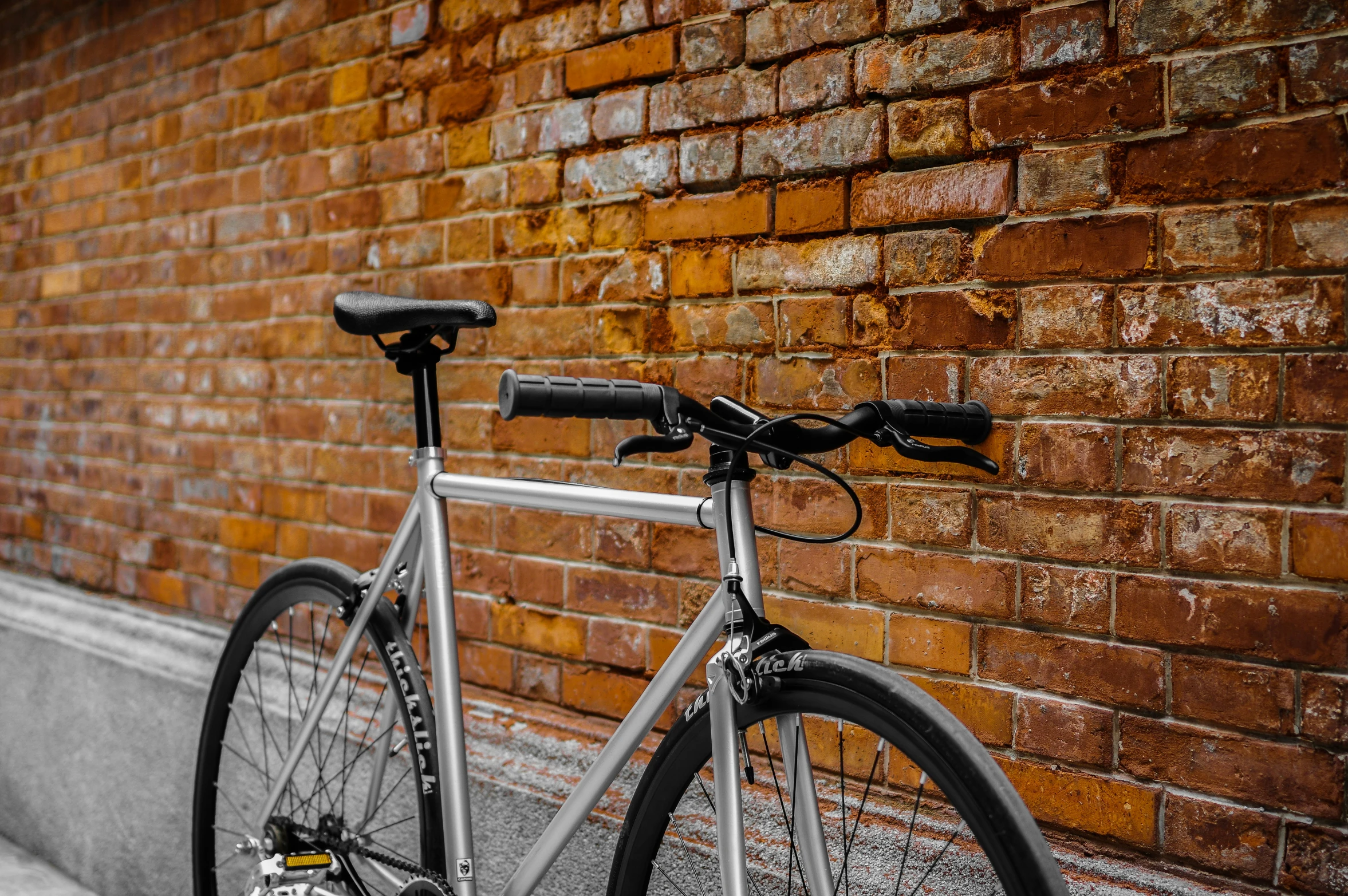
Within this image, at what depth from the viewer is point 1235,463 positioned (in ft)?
4.35

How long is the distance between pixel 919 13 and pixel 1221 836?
1.22m

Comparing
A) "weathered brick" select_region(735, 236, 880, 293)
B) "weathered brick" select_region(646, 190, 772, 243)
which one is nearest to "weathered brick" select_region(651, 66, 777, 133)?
"weathered brick" select_region(646, 190, 772, 243)

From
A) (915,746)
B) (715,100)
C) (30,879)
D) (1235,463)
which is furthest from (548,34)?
(30,879)

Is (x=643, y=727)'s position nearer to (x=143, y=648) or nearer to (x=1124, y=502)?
(x=1124, y=502)

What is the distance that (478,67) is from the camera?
2.24 m

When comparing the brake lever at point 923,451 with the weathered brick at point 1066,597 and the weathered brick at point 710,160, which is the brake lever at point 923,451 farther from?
the weathered brick at point 710,160

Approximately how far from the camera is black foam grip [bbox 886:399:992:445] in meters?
1.23

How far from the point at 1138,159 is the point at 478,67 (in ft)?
4.62

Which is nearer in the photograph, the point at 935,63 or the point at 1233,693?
the point at 1233,693

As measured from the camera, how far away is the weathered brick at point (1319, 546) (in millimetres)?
1260

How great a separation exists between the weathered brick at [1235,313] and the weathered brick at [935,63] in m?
0.38

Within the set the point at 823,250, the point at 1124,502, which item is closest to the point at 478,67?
the point at 823,250

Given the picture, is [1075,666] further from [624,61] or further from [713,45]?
[624,61]

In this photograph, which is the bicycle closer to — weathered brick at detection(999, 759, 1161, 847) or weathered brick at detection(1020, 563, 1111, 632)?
weathered brick at detection(999, 759, 1161, 847)
